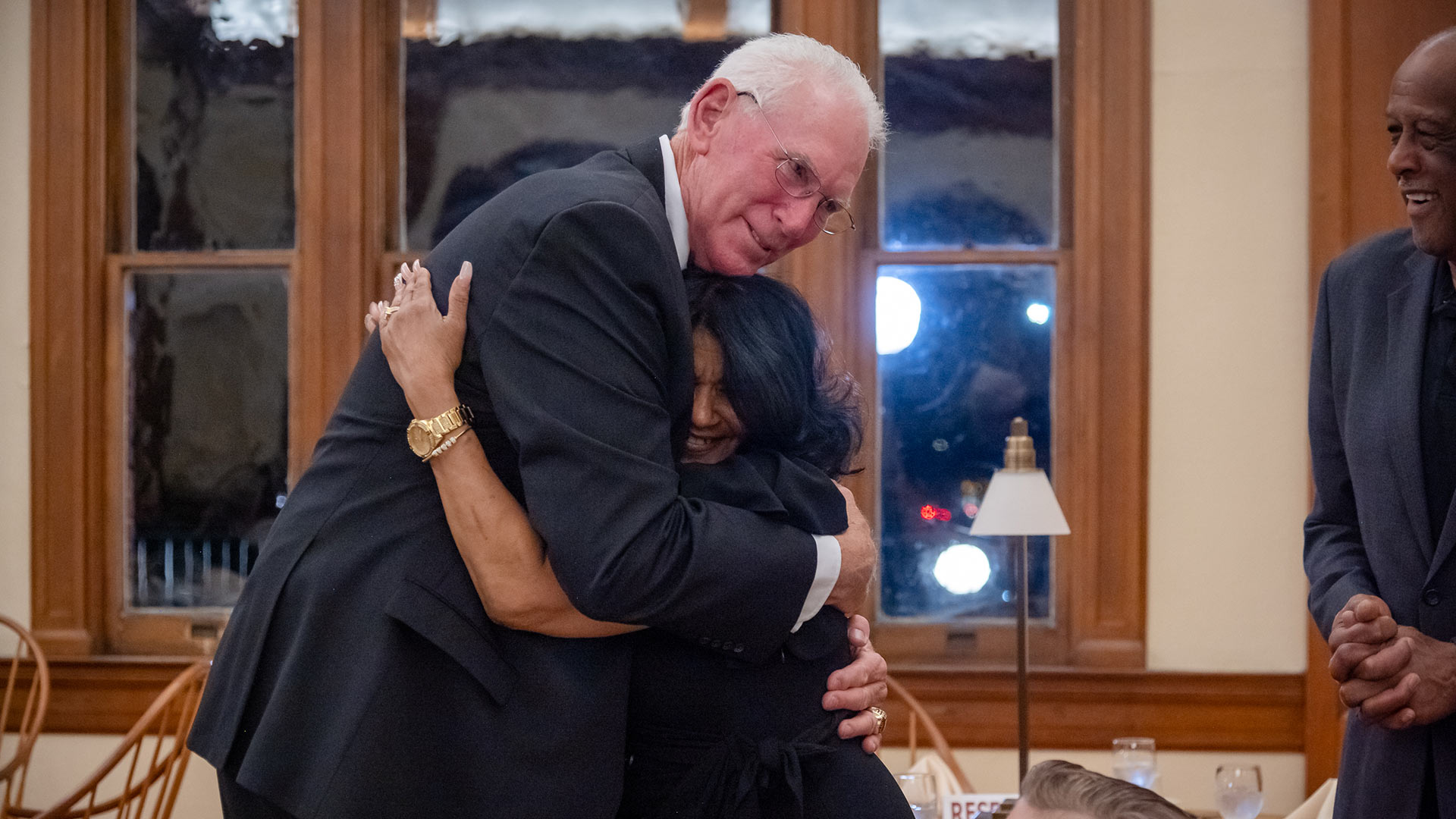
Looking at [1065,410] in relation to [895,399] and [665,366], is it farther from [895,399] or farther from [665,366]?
[665,366]

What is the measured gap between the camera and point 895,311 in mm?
3758

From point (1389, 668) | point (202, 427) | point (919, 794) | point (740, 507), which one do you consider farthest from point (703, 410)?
point (202, 427)

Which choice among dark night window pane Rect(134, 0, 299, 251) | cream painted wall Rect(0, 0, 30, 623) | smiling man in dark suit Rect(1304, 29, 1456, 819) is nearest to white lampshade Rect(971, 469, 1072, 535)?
smiling man in dark suit Rect(1304, 29, 1456, 819)

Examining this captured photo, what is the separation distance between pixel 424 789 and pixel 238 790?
0.22m

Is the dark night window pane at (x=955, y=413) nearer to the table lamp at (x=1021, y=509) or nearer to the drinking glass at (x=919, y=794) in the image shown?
the table lamp at (x=1021, y=509)

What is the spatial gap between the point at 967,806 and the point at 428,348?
174cm

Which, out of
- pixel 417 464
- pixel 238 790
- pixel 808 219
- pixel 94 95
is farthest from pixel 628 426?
pixel 94 95

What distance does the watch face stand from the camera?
1298mm

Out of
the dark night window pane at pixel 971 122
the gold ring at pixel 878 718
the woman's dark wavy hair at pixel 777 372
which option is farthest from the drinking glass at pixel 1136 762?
the dark night window pane at pixel 971 122

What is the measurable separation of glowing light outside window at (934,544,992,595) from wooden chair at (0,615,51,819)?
8.33 ft

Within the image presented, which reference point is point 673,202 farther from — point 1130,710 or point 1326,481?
point 1130,710

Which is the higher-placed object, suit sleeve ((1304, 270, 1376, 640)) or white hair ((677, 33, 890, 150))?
white hair ((677, 33, 890, 150))

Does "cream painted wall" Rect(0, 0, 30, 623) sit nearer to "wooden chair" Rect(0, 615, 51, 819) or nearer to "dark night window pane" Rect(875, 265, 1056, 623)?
"wooden chair" Rect(0, 615, 51, 819)

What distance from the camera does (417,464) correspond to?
4.39 ft
